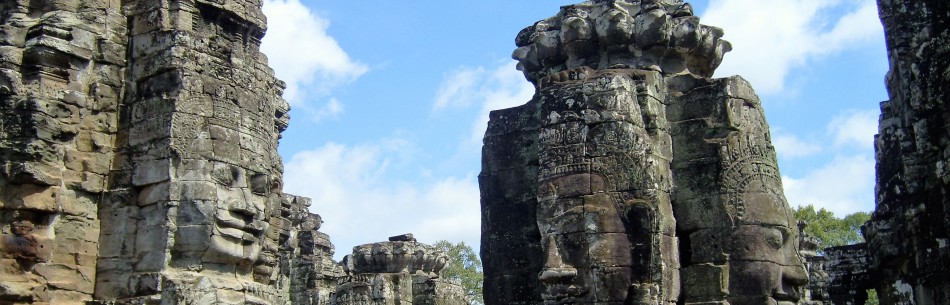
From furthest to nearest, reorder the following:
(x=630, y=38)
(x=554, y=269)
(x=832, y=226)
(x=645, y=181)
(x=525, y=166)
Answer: (x=832, y=226) < (x=525, y=166) < (x=630, y=38) < (x=645, y=181) < (x=554, y=269)

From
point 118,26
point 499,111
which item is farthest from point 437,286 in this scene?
point 118,26

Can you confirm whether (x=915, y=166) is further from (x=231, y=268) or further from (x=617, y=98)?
(x=231, y=268)

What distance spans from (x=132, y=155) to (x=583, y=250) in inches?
160

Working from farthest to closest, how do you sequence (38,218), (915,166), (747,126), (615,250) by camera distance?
(747,126)
(615,250)
(915,166)
(38,218)

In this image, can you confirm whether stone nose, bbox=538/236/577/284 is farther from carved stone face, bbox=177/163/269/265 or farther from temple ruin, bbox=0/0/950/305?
carved stone face, bbox=177/163/269/265

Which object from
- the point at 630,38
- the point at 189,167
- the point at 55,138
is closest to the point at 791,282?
the point at 630,38

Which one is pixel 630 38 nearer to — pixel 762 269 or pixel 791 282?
pixel 762 269

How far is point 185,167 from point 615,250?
4044 mm

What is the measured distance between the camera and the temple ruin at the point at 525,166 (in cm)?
713

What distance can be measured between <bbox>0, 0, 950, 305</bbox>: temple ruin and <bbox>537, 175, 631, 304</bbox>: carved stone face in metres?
0.02

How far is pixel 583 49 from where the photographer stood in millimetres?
10828

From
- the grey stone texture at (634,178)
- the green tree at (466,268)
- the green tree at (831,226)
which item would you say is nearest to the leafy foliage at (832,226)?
the green tree at (831,226)

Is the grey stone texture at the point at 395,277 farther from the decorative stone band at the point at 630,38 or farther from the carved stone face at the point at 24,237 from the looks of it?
the carved stone face at the point at 24,237

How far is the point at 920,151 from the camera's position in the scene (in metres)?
6.95
